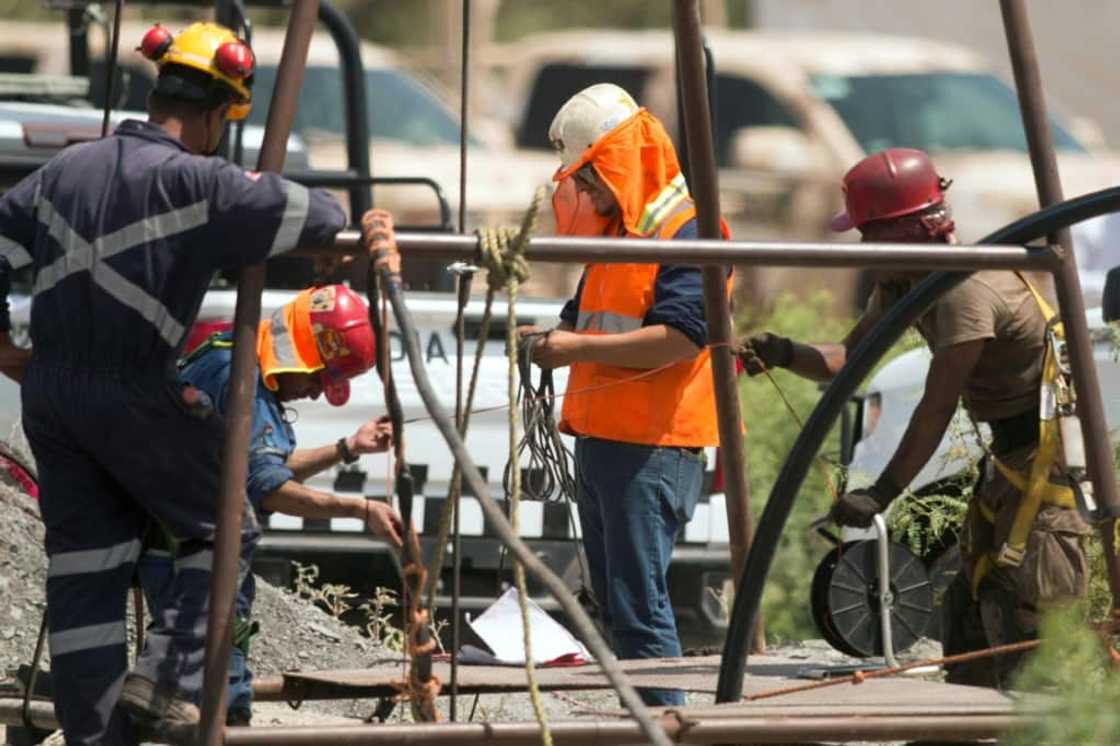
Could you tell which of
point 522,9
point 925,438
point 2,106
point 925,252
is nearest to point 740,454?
point 925,438

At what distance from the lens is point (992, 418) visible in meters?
6.03

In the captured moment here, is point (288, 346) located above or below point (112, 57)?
below

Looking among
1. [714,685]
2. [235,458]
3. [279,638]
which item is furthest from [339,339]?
[279,638]

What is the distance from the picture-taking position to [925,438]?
5863 millimetres

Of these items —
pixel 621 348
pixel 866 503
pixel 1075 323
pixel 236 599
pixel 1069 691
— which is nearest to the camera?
pixel 1069 691

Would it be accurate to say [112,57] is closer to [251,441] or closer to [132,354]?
[251,441]

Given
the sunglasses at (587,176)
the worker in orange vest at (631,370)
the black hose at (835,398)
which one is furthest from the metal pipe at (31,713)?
the sunglasses at (587,176)

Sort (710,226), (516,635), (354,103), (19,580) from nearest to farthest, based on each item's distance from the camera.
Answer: (710,226) < (516,635) < (19,580) < (354,103)

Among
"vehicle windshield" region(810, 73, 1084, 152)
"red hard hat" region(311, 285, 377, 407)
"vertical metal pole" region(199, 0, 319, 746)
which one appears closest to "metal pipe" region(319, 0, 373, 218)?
"red hard hat" region(311, 285, 377, 407)

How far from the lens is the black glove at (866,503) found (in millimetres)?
5887

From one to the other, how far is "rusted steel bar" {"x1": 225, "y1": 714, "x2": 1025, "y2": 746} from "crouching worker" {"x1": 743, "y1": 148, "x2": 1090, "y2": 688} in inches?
39.2

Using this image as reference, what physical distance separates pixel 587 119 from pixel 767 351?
2.48 feet

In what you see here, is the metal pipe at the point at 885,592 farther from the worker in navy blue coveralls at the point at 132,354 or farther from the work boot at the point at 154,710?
the work boot at the point at 154,710

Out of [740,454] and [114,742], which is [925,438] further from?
[114,742]
